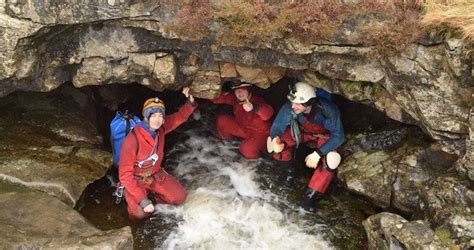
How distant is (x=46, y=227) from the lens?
8.20m

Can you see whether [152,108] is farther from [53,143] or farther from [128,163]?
[53,143]

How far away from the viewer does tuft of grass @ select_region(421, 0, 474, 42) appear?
702 cm

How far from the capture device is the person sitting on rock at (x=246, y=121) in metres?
10.9

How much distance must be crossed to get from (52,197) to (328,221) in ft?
18.4

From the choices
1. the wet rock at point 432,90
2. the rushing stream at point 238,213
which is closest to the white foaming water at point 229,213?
the rushing stream at point 238,213

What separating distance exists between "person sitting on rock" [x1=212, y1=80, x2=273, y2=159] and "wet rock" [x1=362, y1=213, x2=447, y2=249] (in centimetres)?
382

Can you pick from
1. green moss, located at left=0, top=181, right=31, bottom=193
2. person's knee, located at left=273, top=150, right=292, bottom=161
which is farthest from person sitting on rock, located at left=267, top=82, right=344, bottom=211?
green moss, located at left=0, top=181, right=31, bottom=193

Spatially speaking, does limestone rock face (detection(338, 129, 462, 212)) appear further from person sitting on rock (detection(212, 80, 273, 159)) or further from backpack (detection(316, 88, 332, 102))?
person sitting on rock (detection(212, 80, 273, 159))

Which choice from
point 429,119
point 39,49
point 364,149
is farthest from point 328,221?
point 39,49

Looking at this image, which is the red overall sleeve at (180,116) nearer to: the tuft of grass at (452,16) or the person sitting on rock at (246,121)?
the person sitting on rock at (246,121)

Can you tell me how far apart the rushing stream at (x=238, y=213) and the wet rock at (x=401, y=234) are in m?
0.96

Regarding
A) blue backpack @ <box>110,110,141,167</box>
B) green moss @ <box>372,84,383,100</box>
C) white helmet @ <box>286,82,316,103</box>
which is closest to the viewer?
green moss @ <box>372,84,383,100</box>

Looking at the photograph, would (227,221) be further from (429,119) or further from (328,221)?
(429,119)

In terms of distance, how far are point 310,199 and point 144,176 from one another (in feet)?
11.8
